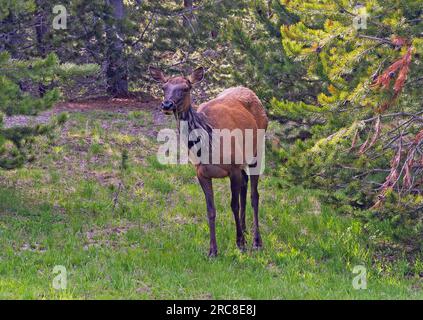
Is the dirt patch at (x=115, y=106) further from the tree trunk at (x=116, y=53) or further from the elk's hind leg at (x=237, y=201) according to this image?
the elk's hind leg at (x=237, y=201)

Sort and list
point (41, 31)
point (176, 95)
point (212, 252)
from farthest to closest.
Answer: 1. point (41, 31)
2. point (212, 252)
3. point (176, 95)

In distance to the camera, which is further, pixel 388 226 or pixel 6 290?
pixel 388 226

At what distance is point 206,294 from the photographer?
26.2 feet

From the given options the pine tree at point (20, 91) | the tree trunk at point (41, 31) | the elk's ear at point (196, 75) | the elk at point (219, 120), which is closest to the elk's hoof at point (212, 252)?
the elk at point (219, 120)

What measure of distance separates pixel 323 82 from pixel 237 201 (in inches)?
135

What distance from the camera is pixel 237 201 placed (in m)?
9.89

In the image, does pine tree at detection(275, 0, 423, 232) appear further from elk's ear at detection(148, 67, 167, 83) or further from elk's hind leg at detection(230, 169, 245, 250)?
elk's ear at detection(148, 67, 167, 83)

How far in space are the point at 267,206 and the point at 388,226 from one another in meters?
2.59

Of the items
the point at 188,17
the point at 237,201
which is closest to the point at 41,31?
the point at 188,17

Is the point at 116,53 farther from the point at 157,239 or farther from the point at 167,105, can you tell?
the point at 167,105

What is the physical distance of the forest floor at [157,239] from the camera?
821cm

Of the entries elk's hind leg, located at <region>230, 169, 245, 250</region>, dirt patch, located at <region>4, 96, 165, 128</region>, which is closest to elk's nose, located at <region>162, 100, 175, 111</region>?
elk's hind leg, located at <region>230, 169, 245, 250</region>
